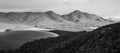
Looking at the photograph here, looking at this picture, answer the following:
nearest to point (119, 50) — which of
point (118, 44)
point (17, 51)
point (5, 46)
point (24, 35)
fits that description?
point (118, 44)

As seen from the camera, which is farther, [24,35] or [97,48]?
[24,35]

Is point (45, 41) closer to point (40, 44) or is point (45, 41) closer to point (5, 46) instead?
point (40, 44)

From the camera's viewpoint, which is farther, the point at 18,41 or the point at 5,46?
the point at 18,41

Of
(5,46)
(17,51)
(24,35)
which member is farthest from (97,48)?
(24,35)

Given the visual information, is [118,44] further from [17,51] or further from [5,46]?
[5,46]

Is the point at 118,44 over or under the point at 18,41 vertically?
over

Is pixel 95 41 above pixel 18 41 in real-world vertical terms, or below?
above

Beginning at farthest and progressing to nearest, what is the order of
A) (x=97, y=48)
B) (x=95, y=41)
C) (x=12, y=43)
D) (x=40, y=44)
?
(x=40, y=44)
(x=12, y=43)
(x=95, y=41)
(x=97, y=48)

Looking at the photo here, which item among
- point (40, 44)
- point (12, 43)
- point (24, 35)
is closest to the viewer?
point (12, 43)

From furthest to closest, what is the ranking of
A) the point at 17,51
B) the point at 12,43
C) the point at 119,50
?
the point at 12,43
the point at 17,51
the point at 119,50
